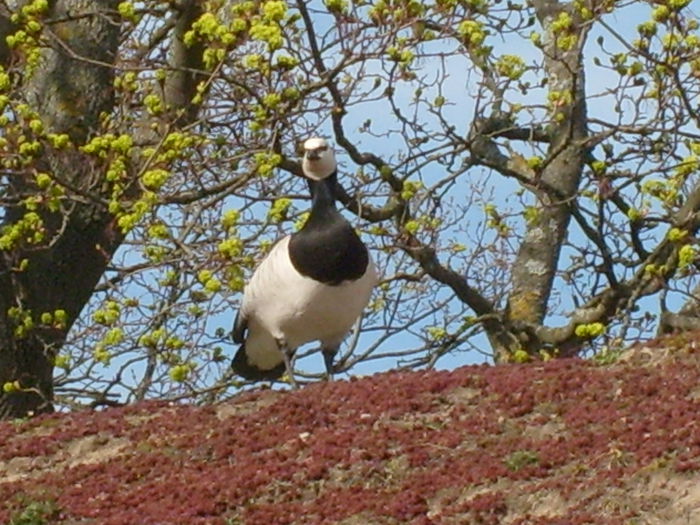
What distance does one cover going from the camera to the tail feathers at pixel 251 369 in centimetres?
1348

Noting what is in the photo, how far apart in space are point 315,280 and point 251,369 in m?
2.46

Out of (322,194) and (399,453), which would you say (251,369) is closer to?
(322,194)

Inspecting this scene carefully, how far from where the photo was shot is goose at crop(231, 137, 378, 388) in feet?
37.4

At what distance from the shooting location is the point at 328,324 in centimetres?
A: 1173

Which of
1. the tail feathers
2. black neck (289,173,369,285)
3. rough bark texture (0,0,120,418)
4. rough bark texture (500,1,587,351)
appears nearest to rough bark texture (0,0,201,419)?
rough bark texture (0,0,120,418)

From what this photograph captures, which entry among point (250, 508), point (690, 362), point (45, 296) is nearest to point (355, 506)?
point (250, 508)

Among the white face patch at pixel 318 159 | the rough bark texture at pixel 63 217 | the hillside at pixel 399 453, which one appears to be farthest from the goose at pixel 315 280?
the rough bark texture at pixel 63 217

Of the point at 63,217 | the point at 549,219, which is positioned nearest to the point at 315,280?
the point at 63,217

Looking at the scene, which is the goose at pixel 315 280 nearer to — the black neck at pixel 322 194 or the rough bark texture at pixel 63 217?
the black neck at pixel 322 194

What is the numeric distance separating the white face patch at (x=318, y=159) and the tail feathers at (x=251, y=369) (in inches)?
77.5

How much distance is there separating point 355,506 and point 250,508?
0.58 metres

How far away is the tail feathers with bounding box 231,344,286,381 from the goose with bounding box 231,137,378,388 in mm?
850

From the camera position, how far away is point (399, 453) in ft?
27.3

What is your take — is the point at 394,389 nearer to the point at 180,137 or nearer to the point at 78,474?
the point at 78,474
